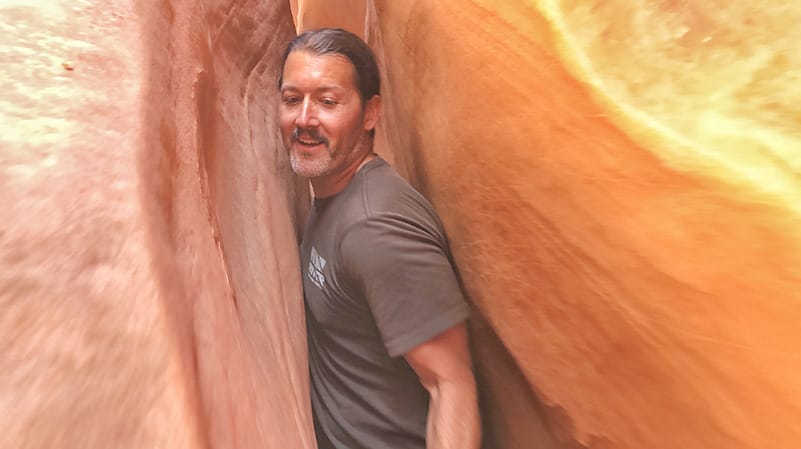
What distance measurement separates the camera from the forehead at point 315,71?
2.89 ft

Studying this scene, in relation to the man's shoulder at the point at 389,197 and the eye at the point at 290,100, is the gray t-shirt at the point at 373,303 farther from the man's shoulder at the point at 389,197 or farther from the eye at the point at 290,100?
the eye at the point at 290,100

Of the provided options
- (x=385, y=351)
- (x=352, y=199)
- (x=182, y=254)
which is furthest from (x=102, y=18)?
(x=385, y=351)

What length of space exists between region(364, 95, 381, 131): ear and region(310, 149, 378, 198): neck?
49 mm

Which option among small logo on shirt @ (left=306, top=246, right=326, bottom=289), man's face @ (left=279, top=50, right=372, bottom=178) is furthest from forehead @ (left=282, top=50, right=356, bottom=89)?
small logo on shirt @ (left=306, top=246, right=326, bottom=289)

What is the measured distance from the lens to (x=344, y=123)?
2.93 ft

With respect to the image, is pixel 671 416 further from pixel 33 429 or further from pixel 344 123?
pixel 344 123

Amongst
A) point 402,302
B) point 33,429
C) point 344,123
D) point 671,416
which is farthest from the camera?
point 344,123

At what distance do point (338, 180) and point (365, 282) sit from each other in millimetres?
213

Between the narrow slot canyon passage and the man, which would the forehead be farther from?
the narrow slot canyon passage

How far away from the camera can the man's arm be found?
75cm

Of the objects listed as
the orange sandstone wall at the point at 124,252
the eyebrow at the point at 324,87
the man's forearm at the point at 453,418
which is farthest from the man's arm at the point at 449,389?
the eyebrow at the point at 324,87

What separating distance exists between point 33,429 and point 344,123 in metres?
0.59

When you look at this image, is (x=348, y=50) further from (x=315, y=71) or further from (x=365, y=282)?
(x=365, y=282)

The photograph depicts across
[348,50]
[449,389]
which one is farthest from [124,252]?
[348,50]
